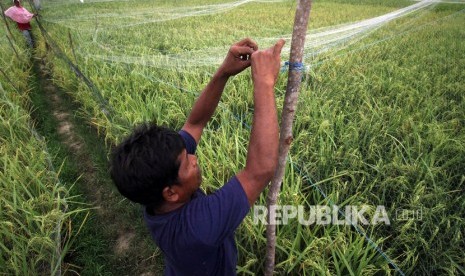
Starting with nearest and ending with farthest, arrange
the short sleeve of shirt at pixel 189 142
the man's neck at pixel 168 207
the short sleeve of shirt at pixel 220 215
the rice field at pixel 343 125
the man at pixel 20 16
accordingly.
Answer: the short sleeve of shirt at pixel 220 215, the man's neck at pixel 168 207, the short sleeve of shirt at pixel 189 142, the rice field at pixel 343 125, the man at pixel 20 16

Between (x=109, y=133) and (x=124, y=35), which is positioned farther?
(x=124, y=35)

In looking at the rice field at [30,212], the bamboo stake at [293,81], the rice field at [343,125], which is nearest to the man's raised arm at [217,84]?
the bamboo stake at [293,81]

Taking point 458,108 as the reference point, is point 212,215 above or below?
above

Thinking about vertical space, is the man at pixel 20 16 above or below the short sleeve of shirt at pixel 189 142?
below

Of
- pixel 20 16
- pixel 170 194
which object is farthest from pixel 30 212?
pixel 20 16

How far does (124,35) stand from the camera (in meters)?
6.29

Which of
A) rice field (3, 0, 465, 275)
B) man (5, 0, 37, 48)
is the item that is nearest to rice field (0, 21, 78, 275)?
rice field (3, 0, 465, 275)

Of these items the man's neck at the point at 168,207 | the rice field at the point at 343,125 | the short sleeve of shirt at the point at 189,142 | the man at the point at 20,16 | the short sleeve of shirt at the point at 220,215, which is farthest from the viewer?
the man at the point at 20,16

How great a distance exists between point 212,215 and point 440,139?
7.51ft

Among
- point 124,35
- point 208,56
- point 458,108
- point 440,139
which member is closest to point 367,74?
point 458,108

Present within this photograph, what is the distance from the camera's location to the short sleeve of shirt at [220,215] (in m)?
0.91

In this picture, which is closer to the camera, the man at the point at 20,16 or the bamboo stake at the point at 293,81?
the bamboo stake at the point at 293,81

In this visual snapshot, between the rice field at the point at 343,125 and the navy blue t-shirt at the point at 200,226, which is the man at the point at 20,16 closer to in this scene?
the rice field at the point at 343,125

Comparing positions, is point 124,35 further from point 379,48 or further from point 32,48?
point 379,48
